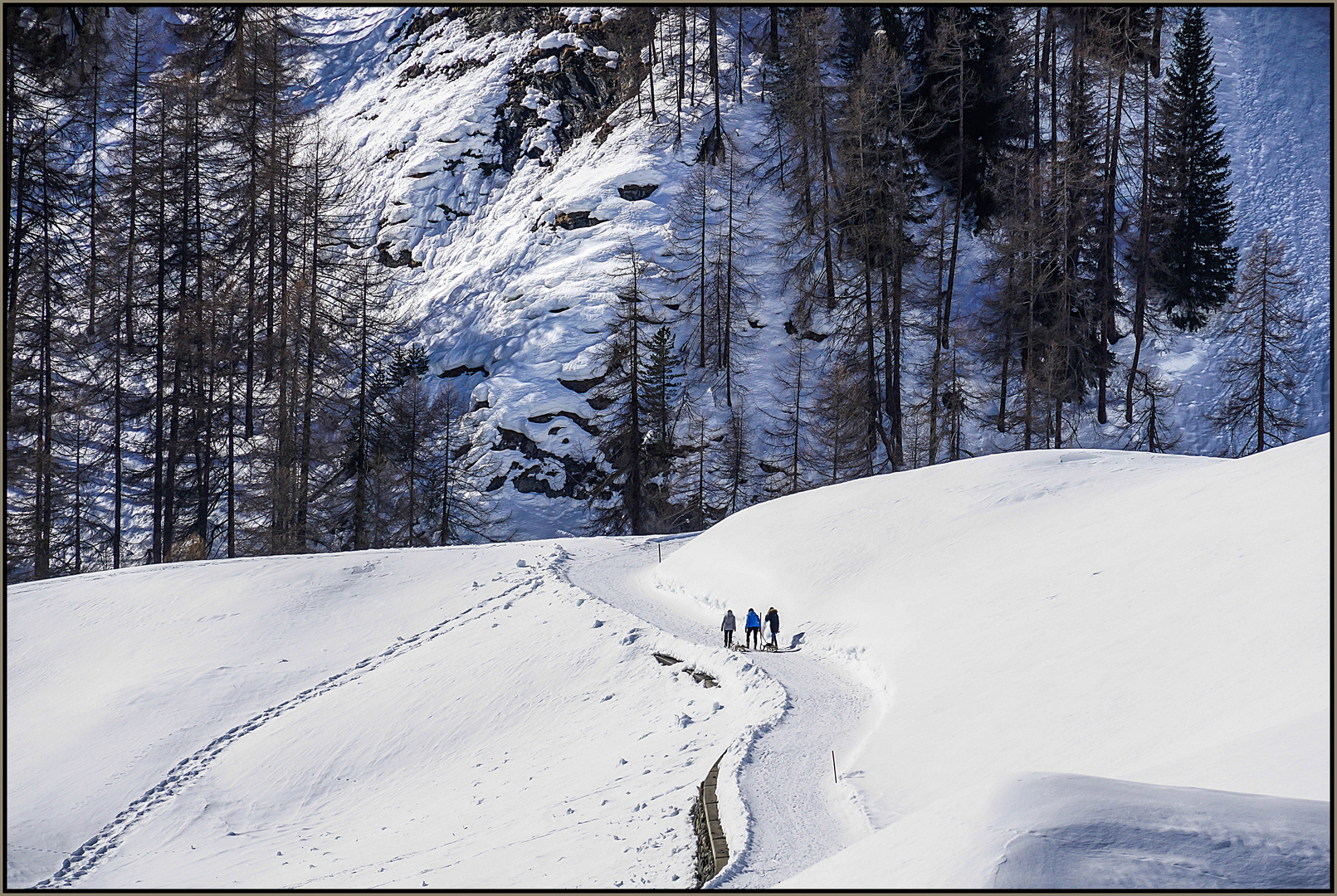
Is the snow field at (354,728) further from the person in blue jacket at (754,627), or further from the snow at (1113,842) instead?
the snow at (1113,842)

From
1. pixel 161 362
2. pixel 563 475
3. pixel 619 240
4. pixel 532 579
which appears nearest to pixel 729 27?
pixel 619 240

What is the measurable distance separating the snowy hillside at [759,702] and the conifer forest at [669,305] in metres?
9.69

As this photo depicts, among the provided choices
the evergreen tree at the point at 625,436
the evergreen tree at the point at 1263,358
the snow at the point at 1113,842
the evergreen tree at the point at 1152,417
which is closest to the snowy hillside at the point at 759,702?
the snow at the point at 1113,842

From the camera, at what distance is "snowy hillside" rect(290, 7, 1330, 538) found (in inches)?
1417

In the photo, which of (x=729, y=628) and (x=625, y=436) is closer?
(x=729, y=628)

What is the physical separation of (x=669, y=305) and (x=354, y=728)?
27.2m

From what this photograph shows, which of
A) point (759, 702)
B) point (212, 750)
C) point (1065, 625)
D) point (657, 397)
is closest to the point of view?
point (1065, 625)

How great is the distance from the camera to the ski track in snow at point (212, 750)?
13227 mm

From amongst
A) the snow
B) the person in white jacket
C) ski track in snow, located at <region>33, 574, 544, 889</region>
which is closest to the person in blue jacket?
the person in white jacket

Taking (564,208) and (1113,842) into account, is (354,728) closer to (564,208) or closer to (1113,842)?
(1113,842)

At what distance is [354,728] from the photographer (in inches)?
656

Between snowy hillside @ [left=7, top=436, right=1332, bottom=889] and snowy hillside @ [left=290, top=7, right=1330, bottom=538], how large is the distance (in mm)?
13351

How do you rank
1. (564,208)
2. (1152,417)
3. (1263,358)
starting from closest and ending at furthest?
(1263,358), (1152,417), (564,208)

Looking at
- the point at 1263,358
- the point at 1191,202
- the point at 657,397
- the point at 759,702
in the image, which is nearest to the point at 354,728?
the point at 759,702
